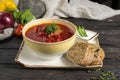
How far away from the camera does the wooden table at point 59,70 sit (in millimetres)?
879

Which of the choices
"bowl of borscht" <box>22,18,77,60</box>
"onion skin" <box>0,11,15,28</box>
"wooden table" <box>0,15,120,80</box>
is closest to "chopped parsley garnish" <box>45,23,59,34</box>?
"bowl of borscht" <box>22,18,77,60</box>

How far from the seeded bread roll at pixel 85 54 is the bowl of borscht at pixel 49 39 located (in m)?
0.02

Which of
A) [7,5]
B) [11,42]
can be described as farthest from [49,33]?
[7,5]

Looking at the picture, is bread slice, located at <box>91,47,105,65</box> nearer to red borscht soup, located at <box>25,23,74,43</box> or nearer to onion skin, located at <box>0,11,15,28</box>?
red borscht soup, located at <box>25,23,74,43</box>

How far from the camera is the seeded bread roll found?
871mm

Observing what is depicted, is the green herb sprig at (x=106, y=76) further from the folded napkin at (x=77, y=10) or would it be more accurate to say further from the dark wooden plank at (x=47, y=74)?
the folded napkin at (x=77, y=10)

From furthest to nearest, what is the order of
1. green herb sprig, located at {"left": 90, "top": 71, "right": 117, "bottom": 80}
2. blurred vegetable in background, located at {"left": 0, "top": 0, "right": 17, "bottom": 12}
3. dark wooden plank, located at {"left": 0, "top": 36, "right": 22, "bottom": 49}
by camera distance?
blurred vegetable in background, located at {"left": 0, "top": 0, "right": 17, "bottom": 12} < dark wooden plank, located at {"left": 0, "top": 36, "right": 22, "bottom": 49} < green herb sprig, located at {"left": 90, "top": 71, "right": 117, "bottom": 80}

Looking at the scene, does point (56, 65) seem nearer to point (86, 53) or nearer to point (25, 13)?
point (86, 53)

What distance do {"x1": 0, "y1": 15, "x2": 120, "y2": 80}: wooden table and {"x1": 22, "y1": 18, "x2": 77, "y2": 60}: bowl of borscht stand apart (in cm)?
5

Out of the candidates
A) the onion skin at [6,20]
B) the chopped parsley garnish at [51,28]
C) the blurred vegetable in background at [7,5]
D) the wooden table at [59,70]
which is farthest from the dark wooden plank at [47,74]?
the blurred vegetable in background at [7,5]

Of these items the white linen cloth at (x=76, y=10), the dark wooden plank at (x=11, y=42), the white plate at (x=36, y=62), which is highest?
the white plate at (x=36, y=62)

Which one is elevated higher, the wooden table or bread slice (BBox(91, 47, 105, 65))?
bread slice (BBox(91, 47, 105, 65))

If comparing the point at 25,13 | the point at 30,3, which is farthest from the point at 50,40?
the point at 30,3

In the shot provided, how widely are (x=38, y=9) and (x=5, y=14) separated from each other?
0.53 feet
